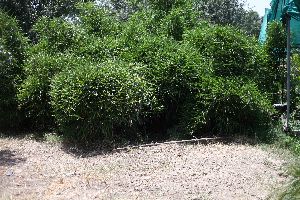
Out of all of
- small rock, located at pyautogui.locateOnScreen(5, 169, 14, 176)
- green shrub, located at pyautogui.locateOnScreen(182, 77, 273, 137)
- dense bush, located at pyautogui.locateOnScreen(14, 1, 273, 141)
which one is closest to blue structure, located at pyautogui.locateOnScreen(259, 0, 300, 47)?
dense bush, located at pyautogui.locateOnScreen(14, 1, 273, 141)

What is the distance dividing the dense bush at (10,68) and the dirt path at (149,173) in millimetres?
1562

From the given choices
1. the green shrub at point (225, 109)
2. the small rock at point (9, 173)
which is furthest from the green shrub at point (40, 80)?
the green shrub at point (225, 109)

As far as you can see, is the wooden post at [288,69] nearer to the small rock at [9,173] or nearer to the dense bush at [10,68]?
the small rock at [9,173]

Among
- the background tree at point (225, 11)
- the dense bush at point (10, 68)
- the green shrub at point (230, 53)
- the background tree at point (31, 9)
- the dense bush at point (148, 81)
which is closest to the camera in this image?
the dense bush at point (148, 81)

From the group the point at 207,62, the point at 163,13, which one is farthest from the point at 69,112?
the point at 163,13

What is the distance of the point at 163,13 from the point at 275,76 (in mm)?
2685

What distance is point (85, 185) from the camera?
564 centimetres

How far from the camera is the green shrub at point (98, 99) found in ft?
23.7

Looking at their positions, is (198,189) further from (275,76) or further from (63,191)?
(275,76)

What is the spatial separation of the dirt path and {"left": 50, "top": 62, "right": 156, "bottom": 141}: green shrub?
21.0 inches

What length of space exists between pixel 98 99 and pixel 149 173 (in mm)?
1749

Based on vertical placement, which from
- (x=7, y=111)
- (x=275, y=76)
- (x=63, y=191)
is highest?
(x=275, y=76)

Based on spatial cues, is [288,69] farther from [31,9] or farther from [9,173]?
[31,9]

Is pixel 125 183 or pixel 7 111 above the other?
pixel 7 111
